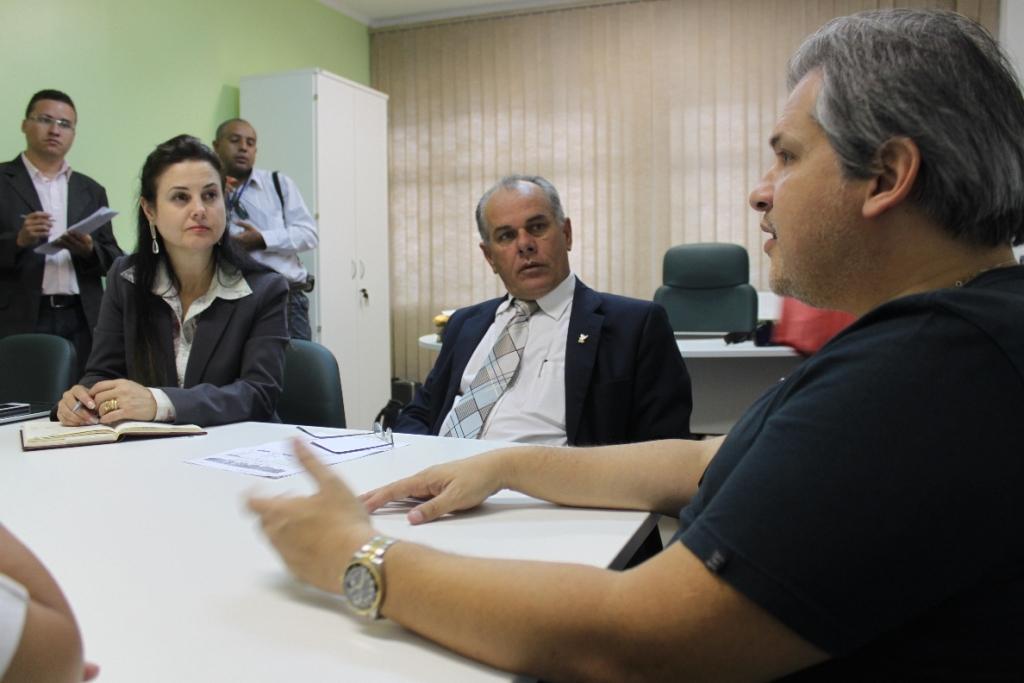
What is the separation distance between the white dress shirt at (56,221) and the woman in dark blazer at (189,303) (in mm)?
1807

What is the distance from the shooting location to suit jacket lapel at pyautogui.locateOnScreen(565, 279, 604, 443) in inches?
78.9

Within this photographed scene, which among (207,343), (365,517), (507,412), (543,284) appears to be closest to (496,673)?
(365,517)

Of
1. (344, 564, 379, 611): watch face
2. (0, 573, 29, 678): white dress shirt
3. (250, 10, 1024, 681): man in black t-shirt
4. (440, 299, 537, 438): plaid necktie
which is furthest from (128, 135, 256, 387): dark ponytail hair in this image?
(0, 573, 29, 678): white dress shirt

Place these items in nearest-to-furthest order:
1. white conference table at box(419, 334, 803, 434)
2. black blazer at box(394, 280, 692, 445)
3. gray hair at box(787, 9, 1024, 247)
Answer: gray hair at box(787, 9, 1024, 247) → black blazer at box(394, 280, 692, 445) → white conference table at box(419, 334, 803, 434)

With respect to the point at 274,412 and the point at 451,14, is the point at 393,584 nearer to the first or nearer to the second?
the point at 274,412

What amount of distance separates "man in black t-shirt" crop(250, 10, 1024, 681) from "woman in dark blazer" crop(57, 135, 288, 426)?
1.33 meters

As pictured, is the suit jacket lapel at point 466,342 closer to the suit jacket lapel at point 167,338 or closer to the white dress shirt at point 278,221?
the suit jacket lapel at point 167,338

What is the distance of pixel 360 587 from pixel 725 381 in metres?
3.04

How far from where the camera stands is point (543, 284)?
2.19 meters

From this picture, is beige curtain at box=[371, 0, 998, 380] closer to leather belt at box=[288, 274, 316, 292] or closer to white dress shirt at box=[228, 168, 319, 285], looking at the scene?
leather belt at box=[288, 274, 316, 292]

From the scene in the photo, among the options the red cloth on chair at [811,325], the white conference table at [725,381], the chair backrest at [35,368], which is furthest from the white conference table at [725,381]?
the chair backrest at [35,368]

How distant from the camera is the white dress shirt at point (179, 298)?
2.19 metres

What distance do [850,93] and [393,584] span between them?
0.65 metres

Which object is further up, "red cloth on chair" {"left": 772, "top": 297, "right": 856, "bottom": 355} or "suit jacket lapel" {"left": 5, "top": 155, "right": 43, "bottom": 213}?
"suit jacket lapel" {"left": 5, "top": 155, "right": 43, "bottom": 213}
